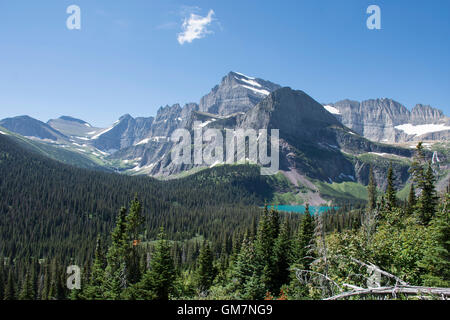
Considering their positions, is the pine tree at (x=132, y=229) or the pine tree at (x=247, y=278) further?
the pine tree at (x=132, y=229)

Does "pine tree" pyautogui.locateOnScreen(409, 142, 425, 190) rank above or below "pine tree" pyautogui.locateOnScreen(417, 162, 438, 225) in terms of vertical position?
above

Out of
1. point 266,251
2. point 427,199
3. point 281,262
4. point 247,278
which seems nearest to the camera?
point 247,278

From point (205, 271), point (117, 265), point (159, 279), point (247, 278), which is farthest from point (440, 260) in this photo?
point (205, 271)

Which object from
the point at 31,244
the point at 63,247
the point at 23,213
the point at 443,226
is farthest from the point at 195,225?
the point at 443,226

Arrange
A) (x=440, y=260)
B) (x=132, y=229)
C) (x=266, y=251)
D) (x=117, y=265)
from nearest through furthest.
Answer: (x=440, y=260) → (x=117, y=265) → (x=132, y=229) → (x=266, y=251)

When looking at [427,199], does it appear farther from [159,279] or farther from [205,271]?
[159,279]

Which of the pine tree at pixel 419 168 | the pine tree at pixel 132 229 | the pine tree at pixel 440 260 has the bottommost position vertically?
the pine tree at pixel 132 229

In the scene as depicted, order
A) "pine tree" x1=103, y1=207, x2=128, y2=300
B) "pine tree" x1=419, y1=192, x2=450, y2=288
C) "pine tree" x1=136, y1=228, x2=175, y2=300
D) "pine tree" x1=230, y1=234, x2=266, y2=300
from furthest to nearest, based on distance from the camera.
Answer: "pine tree" x1=103, y1=207, x2=128, y2=300 → "pine tree" x1=230, y1=234, x2=266, y2=300 → "pine tree" x1=136, y1=228, x2=175, y2=300 → "pine tree" x1=419, y1=192, x2=450, y2=288

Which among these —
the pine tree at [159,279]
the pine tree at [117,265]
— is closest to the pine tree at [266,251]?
the pine tree at [159,279]

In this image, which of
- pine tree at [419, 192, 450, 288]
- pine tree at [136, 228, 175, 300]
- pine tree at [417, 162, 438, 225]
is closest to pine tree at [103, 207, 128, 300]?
pine tree at [136, 228, 175, 300]

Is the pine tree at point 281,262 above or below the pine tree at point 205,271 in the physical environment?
above

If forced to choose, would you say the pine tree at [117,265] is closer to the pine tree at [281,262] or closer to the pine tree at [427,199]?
the pine tree at [281,262]

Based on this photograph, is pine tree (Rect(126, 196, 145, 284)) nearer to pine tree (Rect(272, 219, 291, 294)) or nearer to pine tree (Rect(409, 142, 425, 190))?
pine tree (Rect(272, 219, 291, 294))
